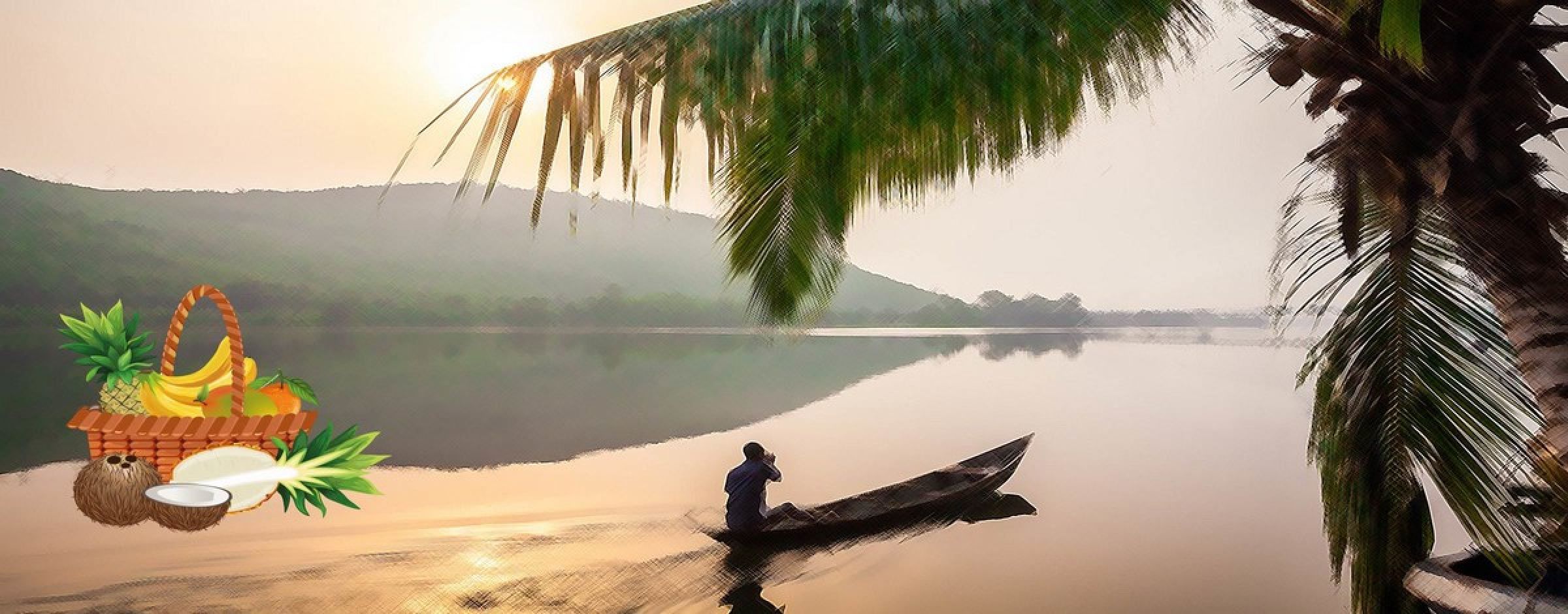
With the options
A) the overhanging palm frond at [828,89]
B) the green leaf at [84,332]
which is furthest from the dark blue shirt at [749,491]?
the green leaf at [84,332]

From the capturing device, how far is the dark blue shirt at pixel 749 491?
2771 millimetres

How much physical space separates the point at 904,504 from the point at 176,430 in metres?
1.88

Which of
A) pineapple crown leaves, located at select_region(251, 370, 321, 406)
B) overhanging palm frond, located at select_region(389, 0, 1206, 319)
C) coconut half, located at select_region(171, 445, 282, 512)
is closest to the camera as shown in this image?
overhanging palm frond, located at select_region(389, 0, 1206, 319)

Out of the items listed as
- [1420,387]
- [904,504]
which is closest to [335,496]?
[904,504]

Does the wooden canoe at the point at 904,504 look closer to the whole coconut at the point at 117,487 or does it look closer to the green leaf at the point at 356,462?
the green leaf at the point at 356,462

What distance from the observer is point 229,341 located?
184 centimetres

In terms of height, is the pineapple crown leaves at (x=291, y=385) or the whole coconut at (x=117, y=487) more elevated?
the pineapple crown leaves at (x=291, y=385)

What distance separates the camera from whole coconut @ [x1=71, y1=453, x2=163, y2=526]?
5.49 feet

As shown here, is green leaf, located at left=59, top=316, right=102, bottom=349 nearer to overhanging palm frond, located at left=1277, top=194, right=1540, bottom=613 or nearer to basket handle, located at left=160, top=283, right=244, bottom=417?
basket handle, located at left=160, top=283, right=244, bottom=417

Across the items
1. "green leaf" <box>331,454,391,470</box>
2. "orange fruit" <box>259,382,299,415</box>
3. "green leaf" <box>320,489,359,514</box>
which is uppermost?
"orange fruit" <box>259,382,299,415</box>

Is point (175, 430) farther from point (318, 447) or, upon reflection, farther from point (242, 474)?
point (318, 447)

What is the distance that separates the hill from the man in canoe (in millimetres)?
582

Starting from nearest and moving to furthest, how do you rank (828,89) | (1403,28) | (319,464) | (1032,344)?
(1403,28) < (828,89) < (319,464) < (1032,344)

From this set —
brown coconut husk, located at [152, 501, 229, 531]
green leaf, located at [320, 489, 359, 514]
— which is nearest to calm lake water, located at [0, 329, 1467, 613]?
green leaf, located at [320, 489, 359, 514]
